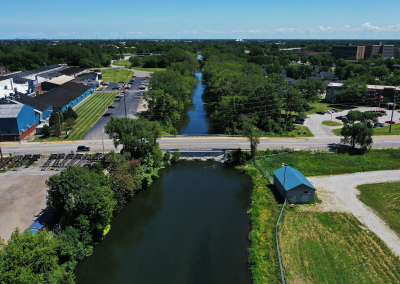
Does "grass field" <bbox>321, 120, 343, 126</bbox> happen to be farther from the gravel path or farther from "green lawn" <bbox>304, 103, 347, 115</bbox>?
the gravel path

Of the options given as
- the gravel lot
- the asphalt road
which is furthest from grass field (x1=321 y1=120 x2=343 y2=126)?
the gravel lot

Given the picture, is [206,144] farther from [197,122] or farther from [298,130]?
[298,130]

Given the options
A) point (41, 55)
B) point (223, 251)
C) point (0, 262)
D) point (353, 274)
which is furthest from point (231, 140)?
point (41, 55)

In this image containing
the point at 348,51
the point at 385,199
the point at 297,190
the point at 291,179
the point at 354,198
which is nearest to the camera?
the point at 297,190

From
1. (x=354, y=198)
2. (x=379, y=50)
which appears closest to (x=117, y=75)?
(x=354, y=198)

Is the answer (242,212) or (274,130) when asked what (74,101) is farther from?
(242,212)
